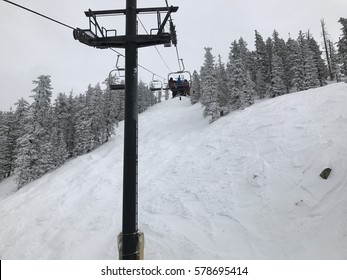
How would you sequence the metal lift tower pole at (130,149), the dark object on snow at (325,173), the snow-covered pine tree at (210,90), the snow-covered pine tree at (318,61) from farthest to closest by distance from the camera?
the snow-covered pine tree at (318,61), the snow-covered pine tree at (210,90), the dark object on snow at (325,173), the metal lift tower pole at (130,149)

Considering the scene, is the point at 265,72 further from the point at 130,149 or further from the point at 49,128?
the point at 130,149

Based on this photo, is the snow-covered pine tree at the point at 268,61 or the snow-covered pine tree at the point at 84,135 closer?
the snow-covered pine tree at the point at 84,135

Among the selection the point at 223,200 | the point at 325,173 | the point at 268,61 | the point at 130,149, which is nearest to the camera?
the point at 130,149

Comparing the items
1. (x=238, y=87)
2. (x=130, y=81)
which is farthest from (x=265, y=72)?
(x=130, y=81)

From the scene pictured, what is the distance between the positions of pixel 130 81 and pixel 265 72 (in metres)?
68.4

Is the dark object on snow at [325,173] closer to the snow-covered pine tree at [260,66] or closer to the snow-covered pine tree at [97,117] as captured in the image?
the snow-covered pine tree at [97,117]

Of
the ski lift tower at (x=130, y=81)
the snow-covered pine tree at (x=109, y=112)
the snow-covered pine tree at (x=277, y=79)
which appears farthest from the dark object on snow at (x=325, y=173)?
the snow-covered pine tree at (x=277, y=79)

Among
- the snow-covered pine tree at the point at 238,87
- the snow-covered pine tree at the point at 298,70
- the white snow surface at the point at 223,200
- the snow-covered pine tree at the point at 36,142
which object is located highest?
the snow-covered pine tree at the point at 298,70

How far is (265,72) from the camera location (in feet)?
225

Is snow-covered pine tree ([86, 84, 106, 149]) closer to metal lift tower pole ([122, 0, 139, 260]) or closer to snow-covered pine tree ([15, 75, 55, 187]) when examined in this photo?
snow-covered pine tree ([15, 75, 55, 187])

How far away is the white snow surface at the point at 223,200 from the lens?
1539 cm

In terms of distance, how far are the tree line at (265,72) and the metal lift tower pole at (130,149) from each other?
4349cm

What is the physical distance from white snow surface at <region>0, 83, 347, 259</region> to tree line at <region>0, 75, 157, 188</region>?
1172cm
